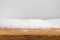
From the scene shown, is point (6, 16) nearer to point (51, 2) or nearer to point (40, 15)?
point (40, 15)

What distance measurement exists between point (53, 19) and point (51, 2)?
A: 0.49 ft

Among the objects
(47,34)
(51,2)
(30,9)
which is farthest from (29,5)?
(47,34)

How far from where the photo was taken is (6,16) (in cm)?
93

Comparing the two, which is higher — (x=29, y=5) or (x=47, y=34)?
(x=29, y=5)

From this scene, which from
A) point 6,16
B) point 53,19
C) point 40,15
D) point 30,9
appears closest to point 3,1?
point 6,16

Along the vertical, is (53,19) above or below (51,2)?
below

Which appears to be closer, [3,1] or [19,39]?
[19,39]

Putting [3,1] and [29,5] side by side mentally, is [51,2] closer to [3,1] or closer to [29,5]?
[29,5]

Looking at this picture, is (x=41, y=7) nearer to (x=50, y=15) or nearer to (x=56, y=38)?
(x=50, y=15)

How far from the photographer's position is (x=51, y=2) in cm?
89

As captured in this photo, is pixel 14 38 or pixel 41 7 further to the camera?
pixel 41 7

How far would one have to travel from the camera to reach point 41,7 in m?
0.90

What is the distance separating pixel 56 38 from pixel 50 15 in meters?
0.34

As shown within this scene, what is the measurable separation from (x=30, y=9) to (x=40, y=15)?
10 centimetres
